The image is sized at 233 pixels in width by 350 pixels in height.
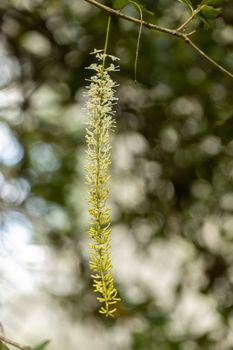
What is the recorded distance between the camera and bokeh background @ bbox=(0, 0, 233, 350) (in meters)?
1.40

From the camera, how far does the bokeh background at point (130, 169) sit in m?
1.40

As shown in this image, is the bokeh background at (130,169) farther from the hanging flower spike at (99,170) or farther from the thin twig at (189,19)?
the hanging flower spike at (99,170)

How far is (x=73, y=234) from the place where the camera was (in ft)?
5.69

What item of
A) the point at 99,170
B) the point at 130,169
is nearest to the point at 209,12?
the point at 99,170

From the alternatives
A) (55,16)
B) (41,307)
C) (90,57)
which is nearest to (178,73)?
(90,57)

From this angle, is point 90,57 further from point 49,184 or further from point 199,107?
point 49,184

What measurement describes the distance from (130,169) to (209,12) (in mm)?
961

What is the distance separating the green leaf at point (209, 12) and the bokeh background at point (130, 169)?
0.44 m

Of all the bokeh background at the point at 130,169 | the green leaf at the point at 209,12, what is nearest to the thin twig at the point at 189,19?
the green leaf at the point at 209,12

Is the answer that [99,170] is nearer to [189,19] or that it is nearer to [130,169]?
[189,19]

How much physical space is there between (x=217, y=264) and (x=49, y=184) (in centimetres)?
48

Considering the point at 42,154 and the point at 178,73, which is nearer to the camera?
the point at 178,73

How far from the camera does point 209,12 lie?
715 millimetres

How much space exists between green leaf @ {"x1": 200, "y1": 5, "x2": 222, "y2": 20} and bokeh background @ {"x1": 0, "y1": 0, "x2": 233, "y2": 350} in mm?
443
